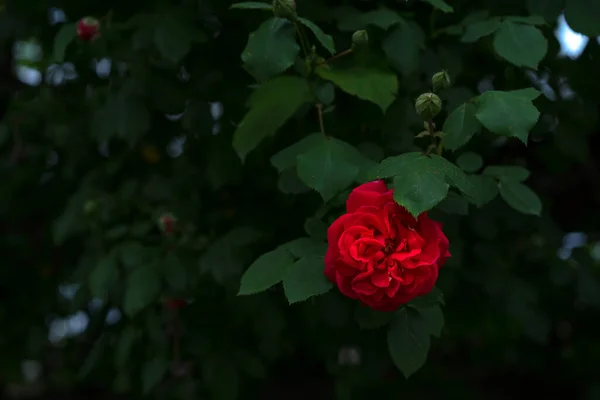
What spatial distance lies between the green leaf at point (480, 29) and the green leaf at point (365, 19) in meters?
0.15

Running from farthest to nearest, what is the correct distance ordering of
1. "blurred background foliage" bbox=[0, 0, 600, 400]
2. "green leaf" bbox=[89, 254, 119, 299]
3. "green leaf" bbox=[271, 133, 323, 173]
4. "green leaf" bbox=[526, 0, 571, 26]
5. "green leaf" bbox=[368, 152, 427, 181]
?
"green leaf" bbox=[89, 254, 119, 299], "blurred background foliage" bbox=[0, 0, 600, 400], "green leaf" bbox=[526, 0, 571, 26], "green leaf" bbox=[271, 133, 323, 173], "green leaf" bbox=[368, 152, 427, 181]

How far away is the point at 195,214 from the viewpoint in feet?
6.90

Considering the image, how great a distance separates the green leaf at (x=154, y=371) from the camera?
2.11m

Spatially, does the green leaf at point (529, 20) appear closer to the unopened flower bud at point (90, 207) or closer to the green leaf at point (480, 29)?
the green leaf at point (480, 29)

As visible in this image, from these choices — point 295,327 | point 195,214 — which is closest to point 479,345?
point 295,327

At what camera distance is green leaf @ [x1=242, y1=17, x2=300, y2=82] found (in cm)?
132

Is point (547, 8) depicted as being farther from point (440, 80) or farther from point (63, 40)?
point (63, 40)

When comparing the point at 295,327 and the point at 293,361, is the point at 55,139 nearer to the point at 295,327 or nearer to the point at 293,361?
the point at 295,327

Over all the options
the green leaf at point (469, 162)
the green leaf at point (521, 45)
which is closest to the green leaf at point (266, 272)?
the green leaf at point (469, 162)

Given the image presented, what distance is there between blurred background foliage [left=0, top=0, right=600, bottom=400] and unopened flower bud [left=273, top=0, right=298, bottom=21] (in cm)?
31

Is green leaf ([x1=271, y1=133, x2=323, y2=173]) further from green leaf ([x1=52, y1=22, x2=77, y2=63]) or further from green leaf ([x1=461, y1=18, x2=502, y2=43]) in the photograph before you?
green leaf ([x1=52, y1=22, x2=77, y2=63])

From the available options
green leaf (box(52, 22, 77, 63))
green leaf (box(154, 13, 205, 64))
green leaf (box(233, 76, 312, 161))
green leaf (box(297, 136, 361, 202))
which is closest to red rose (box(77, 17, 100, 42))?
green leaf (box(52, 22, 77, 63))

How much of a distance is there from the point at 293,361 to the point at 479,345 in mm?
1027

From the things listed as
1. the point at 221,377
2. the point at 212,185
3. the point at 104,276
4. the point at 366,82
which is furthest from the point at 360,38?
the point at 221,377
